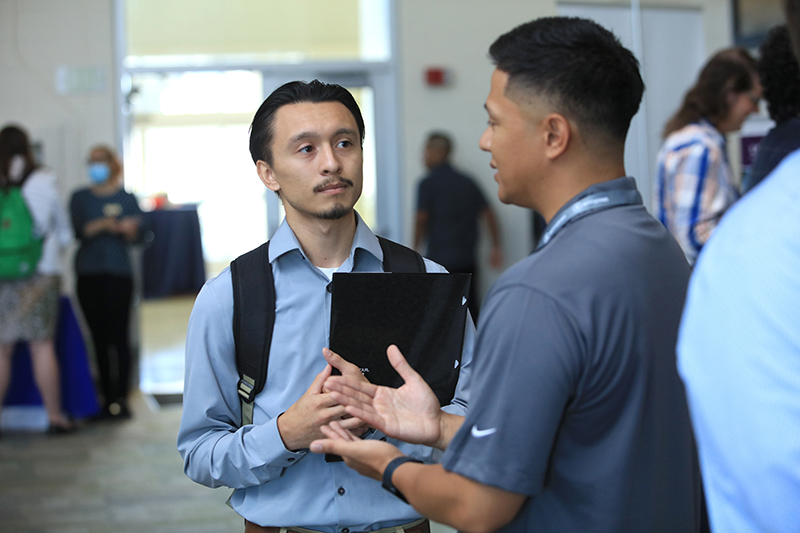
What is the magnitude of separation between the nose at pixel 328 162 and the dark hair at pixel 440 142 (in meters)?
4.56

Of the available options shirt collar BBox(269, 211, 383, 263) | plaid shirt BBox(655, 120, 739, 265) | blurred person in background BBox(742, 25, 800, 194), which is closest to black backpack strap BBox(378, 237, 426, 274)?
shirt collar BBox(269, 211, 383, 263)


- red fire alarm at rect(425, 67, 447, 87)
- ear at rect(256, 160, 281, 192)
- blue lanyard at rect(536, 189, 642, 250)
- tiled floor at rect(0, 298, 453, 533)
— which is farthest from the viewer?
red fire alarm at rect(425, 67, 447, 87)

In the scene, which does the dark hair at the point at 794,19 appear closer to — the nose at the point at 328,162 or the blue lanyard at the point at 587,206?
the blue lanyard at the point at 587,206

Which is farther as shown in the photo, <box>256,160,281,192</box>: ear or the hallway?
the hallway

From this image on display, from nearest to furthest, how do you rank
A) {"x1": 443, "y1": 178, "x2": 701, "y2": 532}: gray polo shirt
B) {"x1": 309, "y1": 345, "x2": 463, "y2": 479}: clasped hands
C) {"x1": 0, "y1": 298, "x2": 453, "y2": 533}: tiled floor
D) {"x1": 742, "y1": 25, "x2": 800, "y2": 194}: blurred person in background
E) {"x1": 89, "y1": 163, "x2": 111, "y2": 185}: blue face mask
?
{"x1": 443, "y1": 178, "x2": 701, "y2": 532}: gray polo shirt, {"x1": 309, "y1": 345, "x2": 463, "y2": 479}: clasped hands, {"x1": 742, "y1": 25, "x2": 800, "y2": 194}: blurred person in background, {"x1": 0, "y1": 298, "x2": 453, "y2": 533}: tiled floor, {"x1": 89, "y1": 163, "x2": 111, "y2": 185}: blue face mask

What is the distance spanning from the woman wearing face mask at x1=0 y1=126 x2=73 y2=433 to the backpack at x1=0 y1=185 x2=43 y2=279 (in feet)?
0.09

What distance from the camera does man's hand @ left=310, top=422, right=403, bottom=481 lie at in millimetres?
1040

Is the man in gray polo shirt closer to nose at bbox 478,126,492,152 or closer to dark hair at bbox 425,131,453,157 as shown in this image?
nose at bbox 478,126,492,152

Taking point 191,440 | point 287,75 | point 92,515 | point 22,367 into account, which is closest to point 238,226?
point 287,75

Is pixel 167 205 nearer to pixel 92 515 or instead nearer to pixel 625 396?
pixel 92 515

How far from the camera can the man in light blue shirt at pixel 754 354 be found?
0.53m

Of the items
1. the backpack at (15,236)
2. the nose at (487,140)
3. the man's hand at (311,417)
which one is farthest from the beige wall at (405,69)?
the nose at (487,140)

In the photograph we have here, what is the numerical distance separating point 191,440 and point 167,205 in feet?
28.1

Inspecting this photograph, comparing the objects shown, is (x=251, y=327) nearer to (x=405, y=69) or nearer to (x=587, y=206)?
(x=587, y=206)
